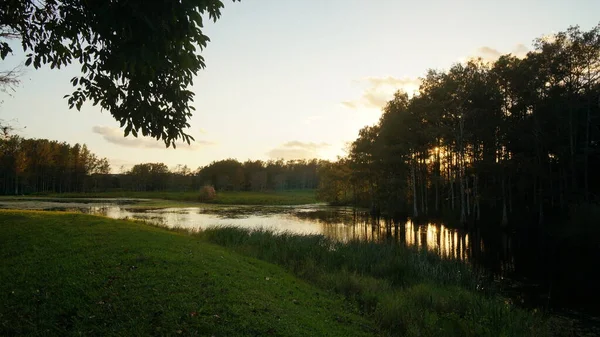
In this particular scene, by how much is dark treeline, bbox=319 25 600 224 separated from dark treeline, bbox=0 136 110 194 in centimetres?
8308

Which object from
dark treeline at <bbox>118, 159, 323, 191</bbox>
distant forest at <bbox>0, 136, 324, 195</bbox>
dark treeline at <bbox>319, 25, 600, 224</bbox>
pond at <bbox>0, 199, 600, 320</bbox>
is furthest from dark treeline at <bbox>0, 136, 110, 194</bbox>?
pond at <bbox>0, 199, 600, 320</bbox>

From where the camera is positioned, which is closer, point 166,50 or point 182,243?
point 166,50

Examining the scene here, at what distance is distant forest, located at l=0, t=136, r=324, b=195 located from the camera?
83.2 m

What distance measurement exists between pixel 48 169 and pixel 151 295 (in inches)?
4035

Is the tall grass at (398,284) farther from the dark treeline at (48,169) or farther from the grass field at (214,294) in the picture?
the dark treeline at (48,169)

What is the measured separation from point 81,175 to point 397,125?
296 feet

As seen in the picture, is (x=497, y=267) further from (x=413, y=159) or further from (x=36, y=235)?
(x=413, y=159)

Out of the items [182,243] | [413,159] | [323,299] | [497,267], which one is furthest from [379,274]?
[413,159]

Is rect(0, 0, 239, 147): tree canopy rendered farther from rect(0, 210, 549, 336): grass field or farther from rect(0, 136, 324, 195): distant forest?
rect(0, 136, 324, 195): distant forest

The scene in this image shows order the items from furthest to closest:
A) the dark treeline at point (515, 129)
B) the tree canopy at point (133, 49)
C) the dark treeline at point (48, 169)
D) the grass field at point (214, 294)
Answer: the dark treeline at point (48, 169) → the dark treeline at point (515, 129) → the grass field at point (214, 294) → the tree canopy at point (133, 49)

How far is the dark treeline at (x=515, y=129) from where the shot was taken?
28500 millimetres

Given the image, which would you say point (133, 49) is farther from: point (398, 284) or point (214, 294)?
point (398, 284)

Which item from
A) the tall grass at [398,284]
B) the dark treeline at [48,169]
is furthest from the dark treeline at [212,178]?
the tall grass at [398,284]

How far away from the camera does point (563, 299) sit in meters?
11.3
